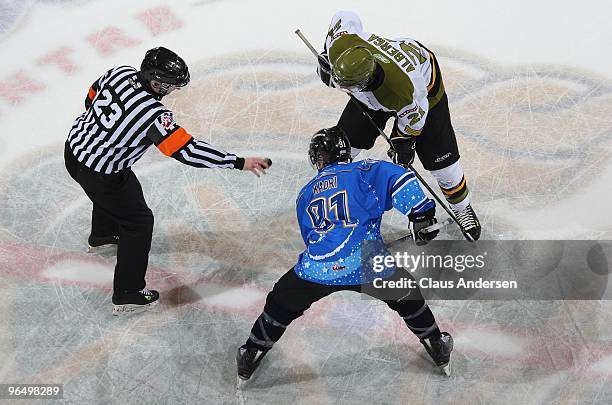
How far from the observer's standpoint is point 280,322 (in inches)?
119

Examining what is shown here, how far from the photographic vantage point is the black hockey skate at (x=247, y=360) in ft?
10.4

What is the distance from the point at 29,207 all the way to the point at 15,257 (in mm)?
349

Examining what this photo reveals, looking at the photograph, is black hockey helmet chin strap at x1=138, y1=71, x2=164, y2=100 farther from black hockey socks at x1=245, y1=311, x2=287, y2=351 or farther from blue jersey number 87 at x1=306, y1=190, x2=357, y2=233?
black hockey socks at x1=245, y1=311, x2=287, y2=351

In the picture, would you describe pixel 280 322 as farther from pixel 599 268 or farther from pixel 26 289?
pixel 599 268

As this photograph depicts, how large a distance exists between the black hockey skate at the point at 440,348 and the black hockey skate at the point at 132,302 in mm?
1281

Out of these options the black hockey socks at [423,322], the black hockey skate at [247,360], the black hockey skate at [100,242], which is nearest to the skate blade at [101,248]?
the black hockey skate at [100,242]

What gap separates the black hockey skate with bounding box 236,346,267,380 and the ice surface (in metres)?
0.09

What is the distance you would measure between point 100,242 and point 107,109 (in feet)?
3.05

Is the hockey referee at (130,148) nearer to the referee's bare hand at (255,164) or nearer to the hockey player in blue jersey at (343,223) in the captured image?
the referee's bare hand at (255,164)

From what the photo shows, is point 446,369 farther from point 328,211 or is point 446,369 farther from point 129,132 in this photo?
point 129,132

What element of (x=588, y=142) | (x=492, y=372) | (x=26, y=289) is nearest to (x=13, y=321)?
(x=26, y=289)

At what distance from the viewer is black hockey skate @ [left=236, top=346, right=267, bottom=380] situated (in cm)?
316

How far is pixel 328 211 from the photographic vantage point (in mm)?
2830

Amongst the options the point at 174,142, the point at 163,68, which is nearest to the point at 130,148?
the point at 174,142
